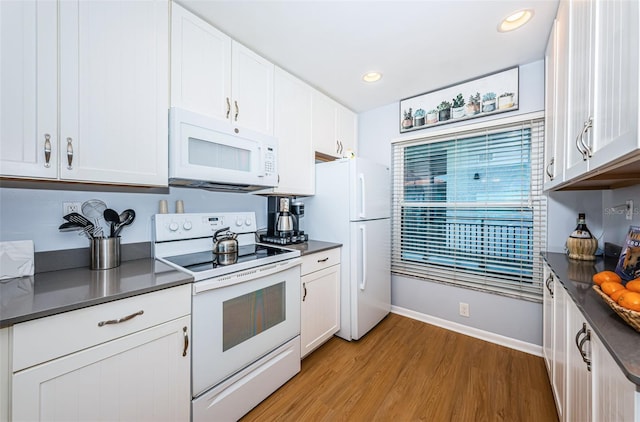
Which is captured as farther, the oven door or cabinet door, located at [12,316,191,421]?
the oven door

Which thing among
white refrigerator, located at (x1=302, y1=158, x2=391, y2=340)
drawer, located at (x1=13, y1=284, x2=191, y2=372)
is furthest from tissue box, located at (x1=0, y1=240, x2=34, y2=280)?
white refrigerator, located at (x1=302, y1=158, x2=391, y2=340)

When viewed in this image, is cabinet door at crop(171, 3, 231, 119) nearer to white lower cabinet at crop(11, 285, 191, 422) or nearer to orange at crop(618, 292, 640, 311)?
white lower cabinet at crop(11, 285, 191, 422)

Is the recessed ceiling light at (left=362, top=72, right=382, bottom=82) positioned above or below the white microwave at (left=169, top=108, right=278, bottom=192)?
above

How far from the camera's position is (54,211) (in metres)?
1.37

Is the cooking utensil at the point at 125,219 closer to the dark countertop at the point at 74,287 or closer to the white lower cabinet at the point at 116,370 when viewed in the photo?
the dark countertop at the point at 74,287

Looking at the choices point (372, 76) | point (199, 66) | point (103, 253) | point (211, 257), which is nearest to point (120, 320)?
point (103, 253)

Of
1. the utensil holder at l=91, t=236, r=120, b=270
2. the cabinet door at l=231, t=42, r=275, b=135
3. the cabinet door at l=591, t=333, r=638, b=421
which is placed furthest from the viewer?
the cabinet door at l=231, t=42, r=275, b=135

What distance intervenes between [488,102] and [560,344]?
1.96m

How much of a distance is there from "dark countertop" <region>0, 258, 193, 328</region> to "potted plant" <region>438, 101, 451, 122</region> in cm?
261

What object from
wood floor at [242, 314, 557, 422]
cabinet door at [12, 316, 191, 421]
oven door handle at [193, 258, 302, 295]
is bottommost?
wood floor at [242, 314, 557, 422]

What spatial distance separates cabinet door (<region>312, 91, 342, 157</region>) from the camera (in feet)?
8.21

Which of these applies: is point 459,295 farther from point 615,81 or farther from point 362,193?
point 615,81

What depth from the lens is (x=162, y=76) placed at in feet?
4.74

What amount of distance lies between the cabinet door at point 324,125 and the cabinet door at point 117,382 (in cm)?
193
